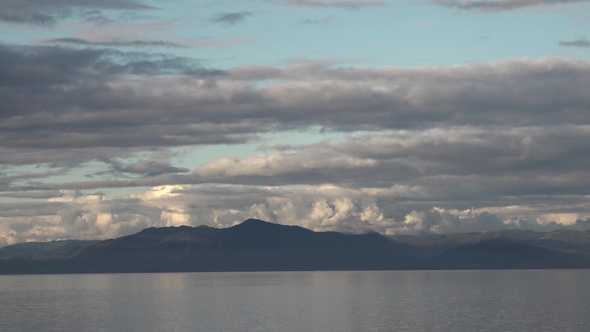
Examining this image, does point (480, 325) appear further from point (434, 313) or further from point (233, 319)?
point (233, 319)

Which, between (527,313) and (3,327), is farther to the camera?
(527,313)

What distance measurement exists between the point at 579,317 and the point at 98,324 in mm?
97347

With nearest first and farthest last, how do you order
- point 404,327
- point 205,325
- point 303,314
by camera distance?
point 404,327
point 205,325
point 303,314

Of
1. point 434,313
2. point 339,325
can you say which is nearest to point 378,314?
point 434,313

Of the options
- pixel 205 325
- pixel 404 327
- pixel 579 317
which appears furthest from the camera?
pixel 579 317

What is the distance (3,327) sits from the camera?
170875mm

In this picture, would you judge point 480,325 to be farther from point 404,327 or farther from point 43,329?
point 43,329

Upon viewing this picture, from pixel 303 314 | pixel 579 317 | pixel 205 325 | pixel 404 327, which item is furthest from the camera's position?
pixel 303 314

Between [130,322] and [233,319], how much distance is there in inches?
822

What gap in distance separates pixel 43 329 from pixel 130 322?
20.5m

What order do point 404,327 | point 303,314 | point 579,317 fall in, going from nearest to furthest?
1. point 404,327
2. point 579,317
3. point 303,314

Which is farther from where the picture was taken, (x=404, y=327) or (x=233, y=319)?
(x=233, y=319)

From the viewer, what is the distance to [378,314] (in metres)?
191

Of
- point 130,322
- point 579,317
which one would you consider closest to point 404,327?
point 579,317
